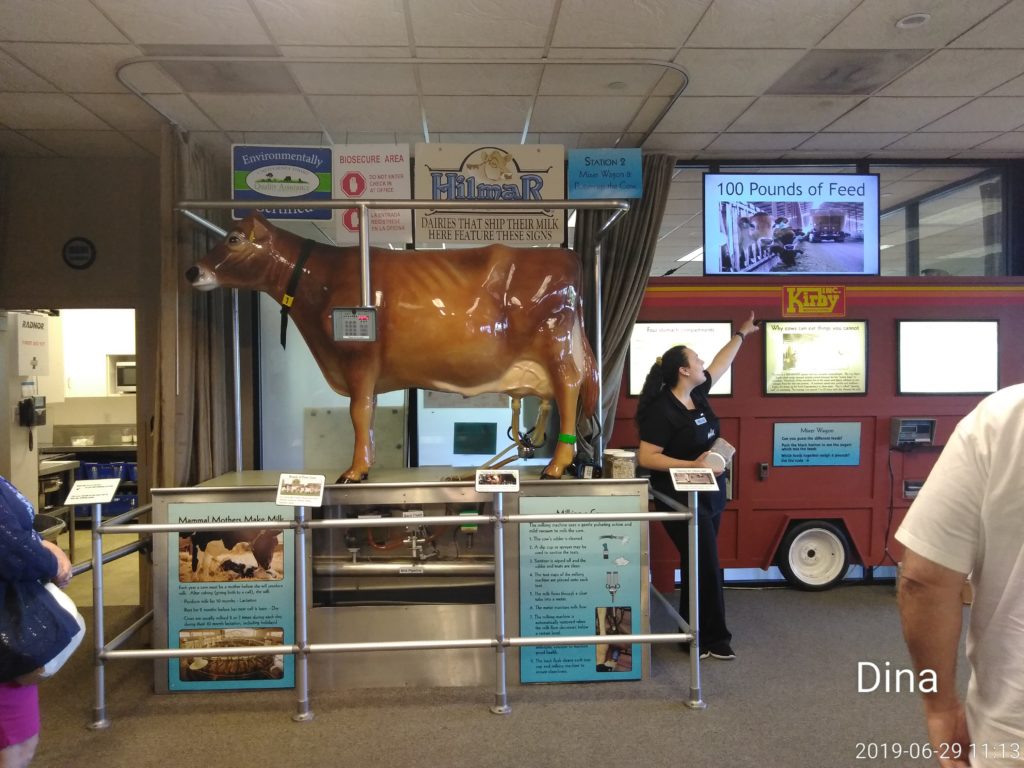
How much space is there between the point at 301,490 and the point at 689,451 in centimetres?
201

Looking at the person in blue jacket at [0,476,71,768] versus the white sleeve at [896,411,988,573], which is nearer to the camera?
the white sleeve at [896,411,988,573]

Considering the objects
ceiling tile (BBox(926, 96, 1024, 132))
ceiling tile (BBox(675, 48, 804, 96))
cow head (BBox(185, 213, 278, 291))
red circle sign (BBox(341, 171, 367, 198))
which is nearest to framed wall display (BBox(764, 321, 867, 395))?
ceiling tile (BBox(926, 96, 1024, 132))

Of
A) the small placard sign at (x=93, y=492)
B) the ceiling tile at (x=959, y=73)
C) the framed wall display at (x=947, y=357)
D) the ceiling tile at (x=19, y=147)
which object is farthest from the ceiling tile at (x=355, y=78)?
the framed wall display at (x=947, y=357)

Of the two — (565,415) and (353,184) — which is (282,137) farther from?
(565,415)

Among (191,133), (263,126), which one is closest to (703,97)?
(263,126)

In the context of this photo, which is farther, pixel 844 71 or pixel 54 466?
pixel 54 466

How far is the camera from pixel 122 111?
3746 mm

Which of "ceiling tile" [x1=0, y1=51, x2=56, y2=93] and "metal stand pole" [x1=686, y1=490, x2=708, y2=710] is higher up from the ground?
"ceiling tile" [x1=0, y1=51, x2=56, y2=93]

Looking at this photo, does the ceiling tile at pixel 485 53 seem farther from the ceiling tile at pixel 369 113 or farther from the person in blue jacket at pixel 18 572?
the person in blue jacket at pixel 18 572

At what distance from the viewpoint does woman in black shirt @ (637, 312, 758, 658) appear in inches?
136

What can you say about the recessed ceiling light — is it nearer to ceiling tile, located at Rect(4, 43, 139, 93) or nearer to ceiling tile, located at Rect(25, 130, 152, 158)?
ceiling tile, located at Rect(4, 43, 139, 93)

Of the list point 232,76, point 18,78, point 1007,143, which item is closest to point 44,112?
point 18,78

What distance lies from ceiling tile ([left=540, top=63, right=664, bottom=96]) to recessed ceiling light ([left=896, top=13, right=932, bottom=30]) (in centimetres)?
108

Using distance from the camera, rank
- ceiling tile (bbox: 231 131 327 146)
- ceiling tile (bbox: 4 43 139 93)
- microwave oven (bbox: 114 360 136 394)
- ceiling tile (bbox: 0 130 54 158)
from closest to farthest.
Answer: ceiling tile (bbox: 4 43 139 93) < ceiling tile (bbox: 0 130 54 158) < ceiling tile (bbox: 231 131 327 146) < microwave oven (bbox: 114 360 136 394)
